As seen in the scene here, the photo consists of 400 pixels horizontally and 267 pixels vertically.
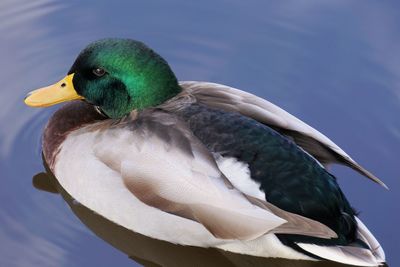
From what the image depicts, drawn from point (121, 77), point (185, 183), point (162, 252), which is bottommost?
point (162, 252)

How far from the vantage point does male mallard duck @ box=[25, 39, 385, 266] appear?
175 inches

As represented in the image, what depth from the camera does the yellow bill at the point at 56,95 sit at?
201 inches

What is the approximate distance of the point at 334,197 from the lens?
452cm

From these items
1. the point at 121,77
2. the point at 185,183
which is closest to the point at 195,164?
the point at 185,183

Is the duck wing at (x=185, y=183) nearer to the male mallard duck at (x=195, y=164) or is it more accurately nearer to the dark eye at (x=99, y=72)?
the male mallard duck at (x=195, y=164)

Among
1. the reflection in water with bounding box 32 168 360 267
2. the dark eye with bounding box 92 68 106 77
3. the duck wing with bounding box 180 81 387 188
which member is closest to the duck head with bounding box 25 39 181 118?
the dark eye with bounding box 92 68 106 77

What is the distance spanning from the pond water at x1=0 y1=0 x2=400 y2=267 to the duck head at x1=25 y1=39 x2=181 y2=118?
0.62 m

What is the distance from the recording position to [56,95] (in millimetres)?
5121

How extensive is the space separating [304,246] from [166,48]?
2.16m

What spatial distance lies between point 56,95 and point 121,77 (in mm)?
406

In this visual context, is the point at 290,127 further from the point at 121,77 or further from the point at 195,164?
the point at 121,77

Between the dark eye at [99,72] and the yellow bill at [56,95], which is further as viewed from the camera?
the yellow bill at [56,95]

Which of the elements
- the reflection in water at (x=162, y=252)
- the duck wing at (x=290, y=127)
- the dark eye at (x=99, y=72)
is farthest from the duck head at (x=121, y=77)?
the reflection in water at (x=162, y=252)

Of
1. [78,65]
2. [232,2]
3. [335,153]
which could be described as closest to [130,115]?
[78,65]
